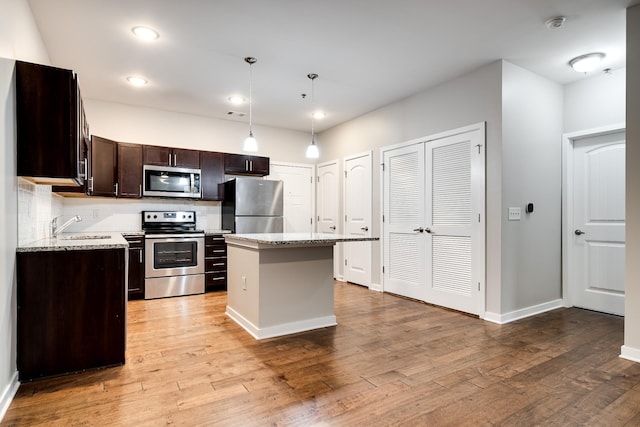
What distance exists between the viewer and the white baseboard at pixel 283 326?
3.16 m

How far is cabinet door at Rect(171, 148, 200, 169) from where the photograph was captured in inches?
205

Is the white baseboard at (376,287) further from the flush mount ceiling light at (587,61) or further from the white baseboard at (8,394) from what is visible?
the white baseboard at (8,394)

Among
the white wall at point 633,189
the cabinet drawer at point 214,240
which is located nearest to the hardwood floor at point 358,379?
the white wall at point 633,189

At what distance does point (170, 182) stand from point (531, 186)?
4734 millimetres

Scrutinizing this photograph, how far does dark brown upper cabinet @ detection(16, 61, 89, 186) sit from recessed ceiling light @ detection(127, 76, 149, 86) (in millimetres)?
1859

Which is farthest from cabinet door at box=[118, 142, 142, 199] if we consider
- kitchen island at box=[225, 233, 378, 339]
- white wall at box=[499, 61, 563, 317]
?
white wall at box=[499, 61, 563, 317]

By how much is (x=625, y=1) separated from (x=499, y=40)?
0.88 m

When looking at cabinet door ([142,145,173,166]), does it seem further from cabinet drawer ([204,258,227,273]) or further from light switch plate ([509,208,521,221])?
light switch plate ([509,208,521,221])

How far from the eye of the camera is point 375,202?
210 inches

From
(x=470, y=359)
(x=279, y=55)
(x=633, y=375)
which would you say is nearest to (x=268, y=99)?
(x=279, y=55)

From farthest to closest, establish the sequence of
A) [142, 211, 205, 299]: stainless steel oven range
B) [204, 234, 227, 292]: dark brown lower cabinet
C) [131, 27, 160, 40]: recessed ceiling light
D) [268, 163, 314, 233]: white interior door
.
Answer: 1. [268, 163, 314, 233]: white interior door
2. [204, 234, 227, 292]: dark brown lower cabinet
3. [142, 211, 205, 299]: stainless steel oven range
4. [131, 27, 160, 40]: recessed ceiling light

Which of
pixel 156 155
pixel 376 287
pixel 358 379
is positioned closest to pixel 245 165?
pixel 156 155

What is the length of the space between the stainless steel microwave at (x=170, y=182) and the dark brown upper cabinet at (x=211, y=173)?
0.09m

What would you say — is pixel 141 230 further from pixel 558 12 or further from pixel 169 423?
pixel 558 12
